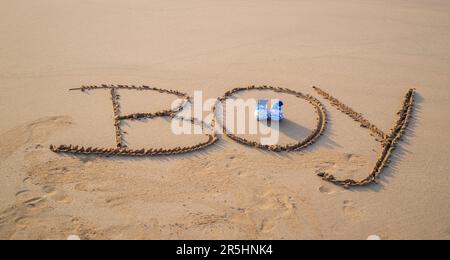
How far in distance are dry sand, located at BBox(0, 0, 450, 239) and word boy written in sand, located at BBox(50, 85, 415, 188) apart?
0.09 metres

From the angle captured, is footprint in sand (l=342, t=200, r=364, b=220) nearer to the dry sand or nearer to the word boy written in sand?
the dry sand

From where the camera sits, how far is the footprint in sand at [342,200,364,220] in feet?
10.0

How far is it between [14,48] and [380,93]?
489cm

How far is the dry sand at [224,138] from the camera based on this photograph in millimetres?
2998

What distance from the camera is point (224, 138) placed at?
12.8ft

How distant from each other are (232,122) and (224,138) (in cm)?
31

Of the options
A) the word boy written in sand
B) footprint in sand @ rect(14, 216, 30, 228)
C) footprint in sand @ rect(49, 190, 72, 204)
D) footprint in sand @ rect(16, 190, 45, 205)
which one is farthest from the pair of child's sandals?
footprint in sand @ rect(14, 216, 30, 228)

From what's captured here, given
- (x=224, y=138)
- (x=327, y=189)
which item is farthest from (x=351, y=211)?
(x=224, y=138)

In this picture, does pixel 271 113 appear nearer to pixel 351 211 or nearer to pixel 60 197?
pixel 351 211
